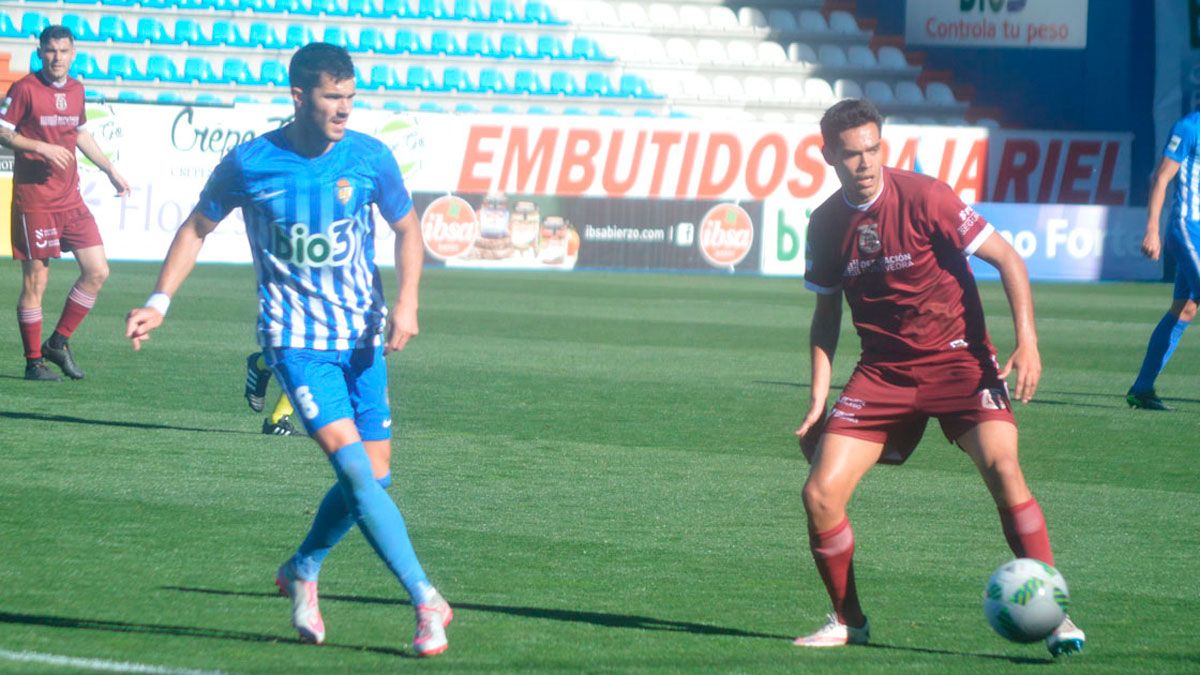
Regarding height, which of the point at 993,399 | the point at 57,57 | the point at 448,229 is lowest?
the point at 448,229

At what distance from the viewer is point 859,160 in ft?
16.3

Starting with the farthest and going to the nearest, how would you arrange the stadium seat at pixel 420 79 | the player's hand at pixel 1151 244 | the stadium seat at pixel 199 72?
1. the stadium seat at pixel 420 79
2. the stadium seat at pixel 199 72
3. the player's hand at pixel 1151 244

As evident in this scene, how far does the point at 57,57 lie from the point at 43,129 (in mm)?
572

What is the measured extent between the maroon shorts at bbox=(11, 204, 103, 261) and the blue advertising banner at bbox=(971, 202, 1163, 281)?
1726 cm

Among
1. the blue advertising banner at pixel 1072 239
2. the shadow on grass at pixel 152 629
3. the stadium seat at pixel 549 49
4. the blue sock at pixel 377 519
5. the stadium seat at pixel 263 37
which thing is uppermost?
the stadium seat at pixel 263 37

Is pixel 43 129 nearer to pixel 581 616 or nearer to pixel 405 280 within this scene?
pixel 405 280

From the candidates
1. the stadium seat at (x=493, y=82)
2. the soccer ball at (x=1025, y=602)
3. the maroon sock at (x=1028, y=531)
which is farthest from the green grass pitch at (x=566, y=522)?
the stadium seat at (x=493, y=82)

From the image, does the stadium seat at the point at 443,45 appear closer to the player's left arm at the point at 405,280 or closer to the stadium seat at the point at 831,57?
the stadium seat at the point at 831,57

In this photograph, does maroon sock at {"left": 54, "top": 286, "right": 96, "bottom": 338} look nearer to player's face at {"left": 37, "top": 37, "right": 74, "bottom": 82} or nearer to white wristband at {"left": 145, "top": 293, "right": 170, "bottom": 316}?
player's face at {"left": 37, "top": 37, "right": 74, "bottom": 82}

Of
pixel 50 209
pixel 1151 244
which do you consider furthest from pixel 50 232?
pixel 1151 244

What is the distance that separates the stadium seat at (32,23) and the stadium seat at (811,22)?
13.1 m

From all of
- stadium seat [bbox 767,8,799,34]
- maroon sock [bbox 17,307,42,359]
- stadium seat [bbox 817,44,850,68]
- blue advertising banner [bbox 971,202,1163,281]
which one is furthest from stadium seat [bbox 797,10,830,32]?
maroon sock [bbox 17,307,42,359]

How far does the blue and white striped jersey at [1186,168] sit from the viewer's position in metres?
10.7

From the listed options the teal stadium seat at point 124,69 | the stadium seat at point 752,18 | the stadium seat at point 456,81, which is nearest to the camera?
the teal stadium seat at point 124,69
